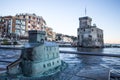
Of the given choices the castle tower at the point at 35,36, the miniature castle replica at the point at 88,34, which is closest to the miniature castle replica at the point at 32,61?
the castle tower at the point at 35,36

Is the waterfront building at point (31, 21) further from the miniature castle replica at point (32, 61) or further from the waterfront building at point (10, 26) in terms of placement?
the miniature castle replica at point (32, 61)

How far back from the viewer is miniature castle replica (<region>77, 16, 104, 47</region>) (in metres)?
74.1

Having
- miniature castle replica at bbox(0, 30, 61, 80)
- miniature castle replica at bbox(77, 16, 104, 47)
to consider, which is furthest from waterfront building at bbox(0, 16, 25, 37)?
miniature castle replica at bbox(0, 30, 61, 80)

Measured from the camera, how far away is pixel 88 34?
74.4 metres

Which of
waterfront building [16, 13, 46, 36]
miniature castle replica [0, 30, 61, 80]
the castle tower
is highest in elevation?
waterfront building [16, 13, 46, 36]

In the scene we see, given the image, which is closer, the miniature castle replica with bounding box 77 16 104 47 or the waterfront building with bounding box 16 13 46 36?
the miniature castle replica with bounding box 77 16 104 47

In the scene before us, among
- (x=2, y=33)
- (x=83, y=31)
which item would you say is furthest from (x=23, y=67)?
(x=2, y=33)

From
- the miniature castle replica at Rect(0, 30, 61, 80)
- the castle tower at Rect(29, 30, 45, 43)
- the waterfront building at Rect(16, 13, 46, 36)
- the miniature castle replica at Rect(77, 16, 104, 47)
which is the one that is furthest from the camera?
the waterfront building at Rect(16, 13, 46, 36)

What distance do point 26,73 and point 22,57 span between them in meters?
1.46

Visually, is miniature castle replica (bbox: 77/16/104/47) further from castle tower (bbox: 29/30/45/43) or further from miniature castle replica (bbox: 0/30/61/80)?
miniature castle replica (bbox: 0/30/61/80)

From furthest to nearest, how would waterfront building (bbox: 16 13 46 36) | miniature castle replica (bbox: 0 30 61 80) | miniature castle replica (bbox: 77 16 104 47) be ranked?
1. waterfront building (bbox: 16 13 46 36)
2. miniature castle replica (bbox: 77 16 104 47)
3. miniature castle replica (bbox: 0 30 61 80)

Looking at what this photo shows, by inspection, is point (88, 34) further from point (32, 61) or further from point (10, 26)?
point (32, 61)

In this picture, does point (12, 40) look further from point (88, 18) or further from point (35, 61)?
point (35, 61)

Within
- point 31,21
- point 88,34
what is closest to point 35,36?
point 88,34
